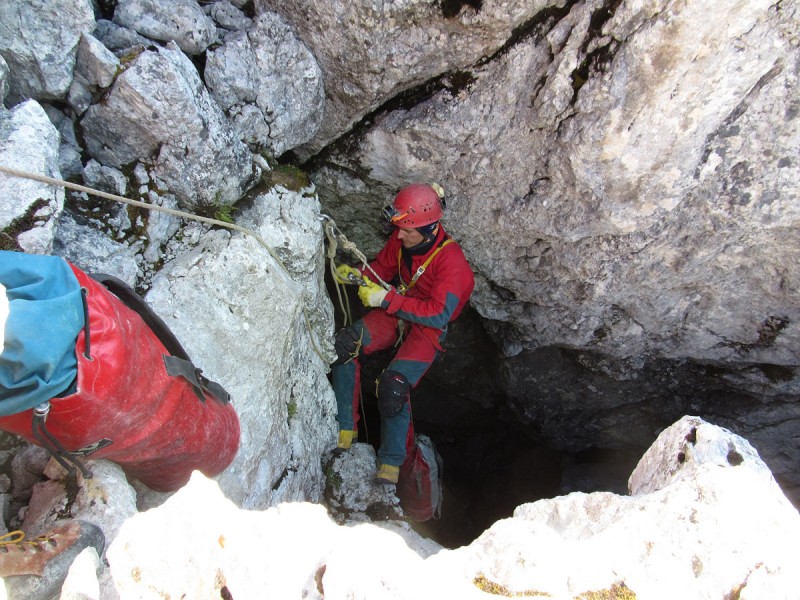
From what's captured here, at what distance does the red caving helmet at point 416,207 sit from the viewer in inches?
185

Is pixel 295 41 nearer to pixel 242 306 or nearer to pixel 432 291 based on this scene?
pixel 242 306

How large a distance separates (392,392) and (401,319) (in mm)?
793

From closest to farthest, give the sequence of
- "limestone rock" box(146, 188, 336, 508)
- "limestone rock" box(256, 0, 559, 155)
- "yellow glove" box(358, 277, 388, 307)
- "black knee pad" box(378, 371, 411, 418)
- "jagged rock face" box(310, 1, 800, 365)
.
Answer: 1. "jagged rock face" box(310, 1, 800, 365)
2. "limestone rock" box(146, 188, 336, 508)
3. "limestone rock" box(256, 0, 559, 155)
4. "yellow glove" box(358, 277, 388, 307)
5. "black knee pad" box(378, 371, 411, 418)

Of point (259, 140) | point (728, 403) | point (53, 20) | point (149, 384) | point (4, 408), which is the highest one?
point (728, 403)

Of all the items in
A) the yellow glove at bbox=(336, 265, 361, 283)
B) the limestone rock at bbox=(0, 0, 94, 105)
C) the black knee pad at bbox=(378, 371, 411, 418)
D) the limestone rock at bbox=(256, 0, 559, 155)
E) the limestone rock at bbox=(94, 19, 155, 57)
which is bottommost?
the black knee pad at bbox=(378, 371, 411, 418)

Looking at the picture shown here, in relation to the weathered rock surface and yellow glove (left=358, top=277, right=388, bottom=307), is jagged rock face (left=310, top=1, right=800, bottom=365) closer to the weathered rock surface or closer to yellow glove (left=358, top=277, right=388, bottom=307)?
yellow glove (left=358, top=277, right=388, bottom=307)

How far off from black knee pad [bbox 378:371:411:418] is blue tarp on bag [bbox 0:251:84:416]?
3.64 meters

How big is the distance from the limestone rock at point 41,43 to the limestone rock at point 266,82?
86 centimetres

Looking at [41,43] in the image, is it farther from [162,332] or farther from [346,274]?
[346,274]

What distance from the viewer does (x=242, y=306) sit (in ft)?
12.9

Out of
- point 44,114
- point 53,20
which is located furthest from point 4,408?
point 53,20

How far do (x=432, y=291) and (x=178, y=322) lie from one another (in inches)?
98.3

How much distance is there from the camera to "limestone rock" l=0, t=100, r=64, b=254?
111 inches

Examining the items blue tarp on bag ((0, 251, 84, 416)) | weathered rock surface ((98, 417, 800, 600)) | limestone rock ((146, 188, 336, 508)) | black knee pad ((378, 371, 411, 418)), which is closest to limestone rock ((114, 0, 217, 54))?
limestone rock ((146, 188, 336, 508))
